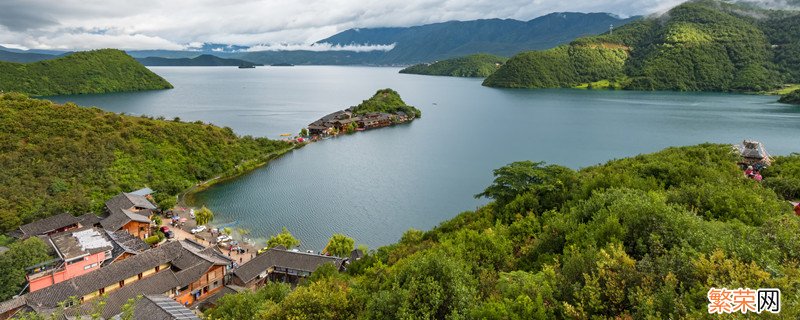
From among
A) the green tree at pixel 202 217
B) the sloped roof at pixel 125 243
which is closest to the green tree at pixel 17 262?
the sloped roof at pixel 125 243

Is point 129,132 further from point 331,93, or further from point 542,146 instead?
point 331,93

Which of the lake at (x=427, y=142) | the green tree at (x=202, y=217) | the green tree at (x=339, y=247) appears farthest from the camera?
the lake at (x=427, y=142)

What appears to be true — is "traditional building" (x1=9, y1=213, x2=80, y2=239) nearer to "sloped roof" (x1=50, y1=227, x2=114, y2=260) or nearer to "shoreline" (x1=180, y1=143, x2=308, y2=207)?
"sloped roof" (x1=50, y1=227, x2=114, y2=260)

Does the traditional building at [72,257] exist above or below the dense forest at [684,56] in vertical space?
below

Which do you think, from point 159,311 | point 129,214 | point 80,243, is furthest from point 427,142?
point 159,311

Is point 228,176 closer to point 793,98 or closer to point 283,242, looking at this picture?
point 283,242

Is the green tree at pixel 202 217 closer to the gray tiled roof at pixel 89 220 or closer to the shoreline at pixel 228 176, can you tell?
the shoreline at pixel 228 176

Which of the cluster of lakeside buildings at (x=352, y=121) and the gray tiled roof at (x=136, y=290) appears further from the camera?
the cluster of lakeside buildings at (x=352, y=121)
